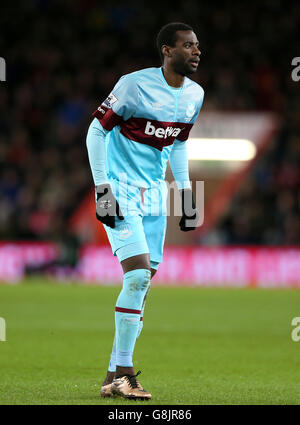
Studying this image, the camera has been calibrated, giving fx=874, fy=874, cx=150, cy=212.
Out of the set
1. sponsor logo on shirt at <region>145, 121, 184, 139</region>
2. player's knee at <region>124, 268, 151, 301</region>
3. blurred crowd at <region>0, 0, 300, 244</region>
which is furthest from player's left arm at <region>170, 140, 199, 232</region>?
blurred crowd at <region>0, 0, 300, 244</region>

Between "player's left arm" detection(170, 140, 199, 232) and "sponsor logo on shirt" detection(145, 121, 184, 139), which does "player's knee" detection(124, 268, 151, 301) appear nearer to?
"player's left arm" detection(170, 140, 199, 232)

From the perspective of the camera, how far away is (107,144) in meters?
5.71

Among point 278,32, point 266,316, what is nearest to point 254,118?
point 278,32

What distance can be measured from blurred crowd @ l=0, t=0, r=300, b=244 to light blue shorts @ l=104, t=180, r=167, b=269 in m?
13.5

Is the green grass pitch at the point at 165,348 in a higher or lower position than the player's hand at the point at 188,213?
lower

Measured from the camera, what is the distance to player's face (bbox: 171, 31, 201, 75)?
18.5ft

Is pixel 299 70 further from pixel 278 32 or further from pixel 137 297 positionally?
pixel 137 297

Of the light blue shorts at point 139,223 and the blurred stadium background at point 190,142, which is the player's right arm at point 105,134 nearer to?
the light blue shorts at point 139,223

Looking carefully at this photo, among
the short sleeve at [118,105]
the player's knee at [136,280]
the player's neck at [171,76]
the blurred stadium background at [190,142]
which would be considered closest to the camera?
the player's knee at [136,280]

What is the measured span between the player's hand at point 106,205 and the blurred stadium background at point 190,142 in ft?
45.0

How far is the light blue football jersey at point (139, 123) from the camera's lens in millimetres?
5523

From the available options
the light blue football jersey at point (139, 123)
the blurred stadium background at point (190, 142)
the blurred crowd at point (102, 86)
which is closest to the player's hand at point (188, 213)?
the light blue football jersey at point (139, 123)

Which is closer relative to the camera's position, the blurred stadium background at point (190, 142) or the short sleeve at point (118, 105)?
the short sleeve at point (118, 105)

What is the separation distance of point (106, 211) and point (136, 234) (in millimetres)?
237
